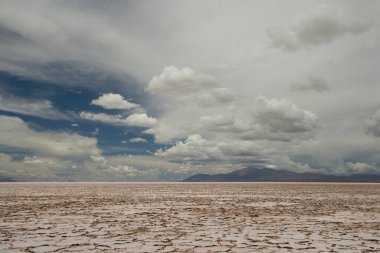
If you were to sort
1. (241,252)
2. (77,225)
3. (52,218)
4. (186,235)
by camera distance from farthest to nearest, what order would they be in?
1. (52,218)
2. (77,225)
3. (186,235)
4. (241,252)

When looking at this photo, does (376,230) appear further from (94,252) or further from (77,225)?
(77,225)

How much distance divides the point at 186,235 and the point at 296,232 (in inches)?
124

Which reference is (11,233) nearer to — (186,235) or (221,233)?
(186,235)

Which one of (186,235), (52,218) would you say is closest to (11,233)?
(52,218)

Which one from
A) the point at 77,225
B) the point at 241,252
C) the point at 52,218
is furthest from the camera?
the point at 52,218

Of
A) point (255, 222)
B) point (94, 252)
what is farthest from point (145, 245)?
point (255, 222)

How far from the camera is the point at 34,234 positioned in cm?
982

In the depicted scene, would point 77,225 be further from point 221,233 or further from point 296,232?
point 296,232

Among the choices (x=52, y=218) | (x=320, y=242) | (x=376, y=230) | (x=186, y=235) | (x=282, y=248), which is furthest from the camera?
(x=52, y=218)

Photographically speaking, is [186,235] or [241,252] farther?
[186,235]

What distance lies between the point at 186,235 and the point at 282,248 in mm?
2721

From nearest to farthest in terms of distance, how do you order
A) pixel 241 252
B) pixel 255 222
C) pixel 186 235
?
pixel 241 252 < pixel 186 235 < pixel 255 222

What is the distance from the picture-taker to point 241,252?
293 inches

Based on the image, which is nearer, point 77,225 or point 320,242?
point 320,242
